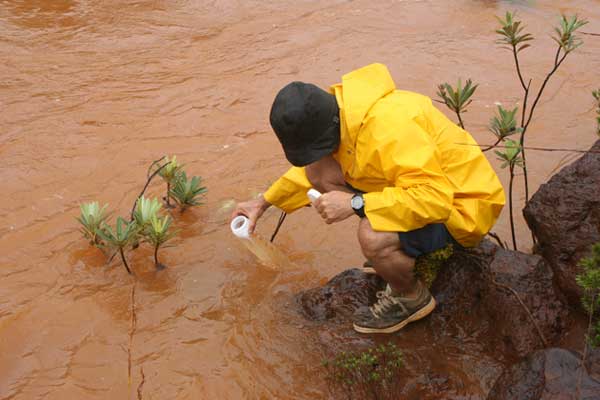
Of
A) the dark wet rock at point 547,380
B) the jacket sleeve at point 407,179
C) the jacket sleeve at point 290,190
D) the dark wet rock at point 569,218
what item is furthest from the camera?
the jacket sleeve at point 290,190

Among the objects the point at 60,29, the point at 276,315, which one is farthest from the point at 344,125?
the point at 60,29

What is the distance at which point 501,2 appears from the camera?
27.0ft

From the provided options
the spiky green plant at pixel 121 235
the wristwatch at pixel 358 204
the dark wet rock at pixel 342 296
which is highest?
the wristwatch at pixel 358 204

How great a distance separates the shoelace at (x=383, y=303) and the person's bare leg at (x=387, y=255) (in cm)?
12

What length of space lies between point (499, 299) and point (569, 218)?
0.54 metres

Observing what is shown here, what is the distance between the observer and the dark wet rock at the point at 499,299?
290cm

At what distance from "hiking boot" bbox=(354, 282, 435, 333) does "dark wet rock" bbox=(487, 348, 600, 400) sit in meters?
0.64

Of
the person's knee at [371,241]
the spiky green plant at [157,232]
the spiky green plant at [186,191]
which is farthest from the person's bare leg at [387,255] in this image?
the spiky green plant at [186,191]

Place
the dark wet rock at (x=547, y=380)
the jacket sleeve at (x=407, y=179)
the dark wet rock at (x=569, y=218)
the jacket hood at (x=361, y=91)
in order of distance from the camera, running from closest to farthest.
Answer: the dark wet rock at (x=547, y=380) < the jacket sleeve at (x=407, y=179) < the jacket hood at (x=361, y=91) < the dark wet rock at (x=569, y=218)

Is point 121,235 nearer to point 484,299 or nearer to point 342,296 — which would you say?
point 342,296

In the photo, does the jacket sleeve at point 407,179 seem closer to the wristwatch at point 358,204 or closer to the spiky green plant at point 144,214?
the wristwatch at point 358,204

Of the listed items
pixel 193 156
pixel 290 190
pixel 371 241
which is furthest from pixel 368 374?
pixel 193 156

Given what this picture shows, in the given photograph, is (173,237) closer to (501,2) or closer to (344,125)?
(344,125)

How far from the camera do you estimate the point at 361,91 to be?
2836 millimetres
